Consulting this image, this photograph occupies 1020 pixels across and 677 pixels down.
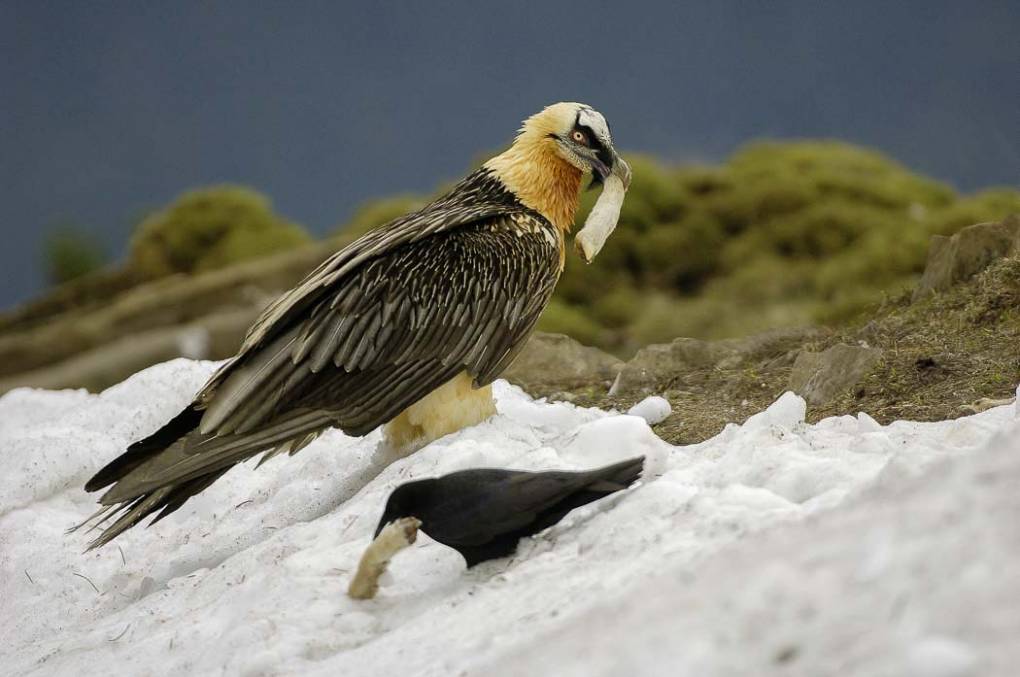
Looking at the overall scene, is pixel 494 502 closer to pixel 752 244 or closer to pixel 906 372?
pixel 906 372

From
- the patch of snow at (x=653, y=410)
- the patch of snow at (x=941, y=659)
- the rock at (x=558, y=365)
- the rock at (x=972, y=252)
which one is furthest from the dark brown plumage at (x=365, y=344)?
the patch of snow at (x=941, y=659)

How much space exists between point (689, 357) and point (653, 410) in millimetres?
1494

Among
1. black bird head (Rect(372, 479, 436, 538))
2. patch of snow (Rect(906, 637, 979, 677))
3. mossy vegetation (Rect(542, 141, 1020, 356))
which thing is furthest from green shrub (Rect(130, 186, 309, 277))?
patch of snow (Rect(906, 637, 979, 677))

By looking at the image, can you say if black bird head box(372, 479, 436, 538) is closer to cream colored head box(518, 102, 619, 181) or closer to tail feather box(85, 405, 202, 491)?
tail feather box(85, 405, 202, 491)

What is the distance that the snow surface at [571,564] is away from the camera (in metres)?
2.90

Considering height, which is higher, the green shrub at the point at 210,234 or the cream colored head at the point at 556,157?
the green shrub at the point at 210,234

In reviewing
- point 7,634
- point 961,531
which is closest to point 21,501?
point 7,634

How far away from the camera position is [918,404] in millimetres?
6590

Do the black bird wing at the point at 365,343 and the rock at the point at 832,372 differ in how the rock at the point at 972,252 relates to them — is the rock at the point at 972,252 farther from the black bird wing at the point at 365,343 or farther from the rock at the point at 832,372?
the black bird wing at the point at 365,343

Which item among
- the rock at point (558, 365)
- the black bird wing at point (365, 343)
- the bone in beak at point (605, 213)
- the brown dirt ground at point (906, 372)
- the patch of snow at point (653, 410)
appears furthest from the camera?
the rock at point (558, 365)

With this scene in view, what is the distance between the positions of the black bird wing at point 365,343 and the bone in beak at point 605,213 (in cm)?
43

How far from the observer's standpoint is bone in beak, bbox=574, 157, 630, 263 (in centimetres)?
709

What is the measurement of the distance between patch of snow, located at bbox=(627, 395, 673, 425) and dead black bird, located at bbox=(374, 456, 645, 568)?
8.37 ft

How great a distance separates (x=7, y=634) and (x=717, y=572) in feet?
13.5
